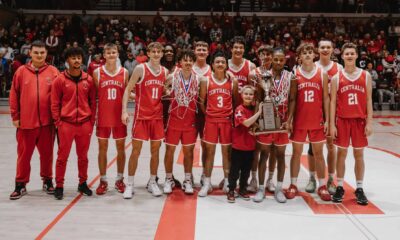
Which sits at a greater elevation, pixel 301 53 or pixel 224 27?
pixel 224 27

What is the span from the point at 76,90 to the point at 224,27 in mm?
12945

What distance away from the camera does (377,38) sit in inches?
648

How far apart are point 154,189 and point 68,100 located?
149 centimetres

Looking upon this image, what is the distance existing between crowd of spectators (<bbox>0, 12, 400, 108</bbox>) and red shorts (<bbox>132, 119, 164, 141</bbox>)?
28.0ft

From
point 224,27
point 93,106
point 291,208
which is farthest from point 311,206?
point 224,27

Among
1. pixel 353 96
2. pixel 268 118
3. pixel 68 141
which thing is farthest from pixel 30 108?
pixel 353 96

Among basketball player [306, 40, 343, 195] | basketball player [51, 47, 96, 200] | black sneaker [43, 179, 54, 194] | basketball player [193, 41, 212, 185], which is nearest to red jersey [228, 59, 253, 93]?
basketball player [193, 41, 212, 185]

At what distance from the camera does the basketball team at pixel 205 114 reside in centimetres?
492

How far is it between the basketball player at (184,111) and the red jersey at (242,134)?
60 cm

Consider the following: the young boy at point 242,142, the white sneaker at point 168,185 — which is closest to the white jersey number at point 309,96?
the young boy at point 242,142

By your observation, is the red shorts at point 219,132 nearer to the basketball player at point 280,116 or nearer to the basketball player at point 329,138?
the basketball player at point 280,116

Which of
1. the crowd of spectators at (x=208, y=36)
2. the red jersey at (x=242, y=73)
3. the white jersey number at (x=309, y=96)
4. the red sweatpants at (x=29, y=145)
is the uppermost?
the crowd of spectators at (x=208, y=36)

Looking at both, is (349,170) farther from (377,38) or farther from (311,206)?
(377,38)

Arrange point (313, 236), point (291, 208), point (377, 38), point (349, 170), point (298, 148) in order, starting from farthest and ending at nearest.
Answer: point (377, 38)
point (349, 170)
point (298, 148)
point (291, 208)
point (313, 236)
